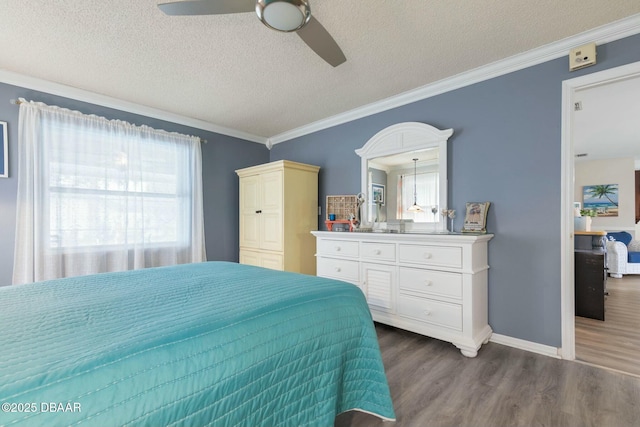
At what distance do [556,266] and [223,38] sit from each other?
3.04 metres

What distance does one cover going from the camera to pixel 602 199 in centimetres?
604

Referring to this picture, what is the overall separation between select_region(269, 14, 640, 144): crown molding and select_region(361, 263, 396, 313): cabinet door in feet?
5.89

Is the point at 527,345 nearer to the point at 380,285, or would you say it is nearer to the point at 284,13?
the point at 380,285

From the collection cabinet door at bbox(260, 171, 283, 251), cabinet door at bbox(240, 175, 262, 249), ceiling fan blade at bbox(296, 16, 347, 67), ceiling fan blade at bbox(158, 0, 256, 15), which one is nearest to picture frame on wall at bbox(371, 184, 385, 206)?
cabinet door at bbox(260, 171, 283, 251)

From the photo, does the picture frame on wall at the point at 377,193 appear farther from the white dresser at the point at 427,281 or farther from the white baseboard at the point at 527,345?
the white baseboard at the point at 527,345

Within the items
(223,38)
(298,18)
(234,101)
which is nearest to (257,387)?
(298,18)

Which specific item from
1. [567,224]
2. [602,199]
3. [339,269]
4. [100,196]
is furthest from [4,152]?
[602,199]

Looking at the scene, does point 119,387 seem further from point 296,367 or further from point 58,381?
point 296,367

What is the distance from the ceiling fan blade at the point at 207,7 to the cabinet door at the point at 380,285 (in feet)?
7.28

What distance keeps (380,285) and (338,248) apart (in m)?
0.59

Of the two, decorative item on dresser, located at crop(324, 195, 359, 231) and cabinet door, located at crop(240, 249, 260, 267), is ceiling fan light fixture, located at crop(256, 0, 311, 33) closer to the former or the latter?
decorative item on dresser, located at crop(324, 195, 359, 231)

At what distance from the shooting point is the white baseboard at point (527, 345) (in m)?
2.20

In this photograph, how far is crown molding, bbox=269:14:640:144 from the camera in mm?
1957

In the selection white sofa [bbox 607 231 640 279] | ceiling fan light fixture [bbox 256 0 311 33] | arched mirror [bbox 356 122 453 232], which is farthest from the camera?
white sofa [bbox 607 231 640 279]
